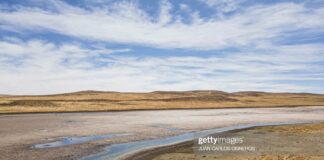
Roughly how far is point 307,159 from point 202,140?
925 cm

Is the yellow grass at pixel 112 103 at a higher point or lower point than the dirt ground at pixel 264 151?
higher

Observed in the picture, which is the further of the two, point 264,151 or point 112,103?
point 112,103

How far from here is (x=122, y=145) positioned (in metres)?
22.1

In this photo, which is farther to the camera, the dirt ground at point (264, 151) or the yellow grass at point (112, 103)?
the yellow grass at point (112, 103)

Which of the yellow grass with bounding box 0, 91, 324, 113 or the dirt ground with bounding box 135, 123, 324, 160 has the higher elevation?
the yellow grass with bounding box 0, 91, 324, 113

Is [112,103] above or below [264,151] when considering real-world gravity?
above

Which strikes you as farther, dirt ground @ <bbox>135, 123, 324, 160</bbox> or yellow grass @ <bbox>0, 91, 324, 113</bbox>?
yellow grass @ <bbox>0, 91, 324, 113</bbox>

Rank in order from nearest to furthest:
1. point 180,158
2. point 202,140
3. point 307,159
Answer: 1. point 307,159
2. point 180,158
3. point 202,140

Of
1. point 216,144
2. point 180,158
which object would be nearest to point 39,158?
point 180,158

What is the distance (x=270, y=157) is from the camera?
16047 millimetres

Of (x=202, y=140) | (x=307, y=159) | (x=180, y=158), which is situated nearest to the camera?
(x=307, y=159)

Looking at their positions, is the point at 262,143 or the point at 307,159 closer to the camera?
the point at 307,159

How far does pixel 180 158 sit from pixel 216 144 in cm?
555

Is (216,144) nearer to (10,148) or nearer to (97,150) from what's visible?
(97,150)
